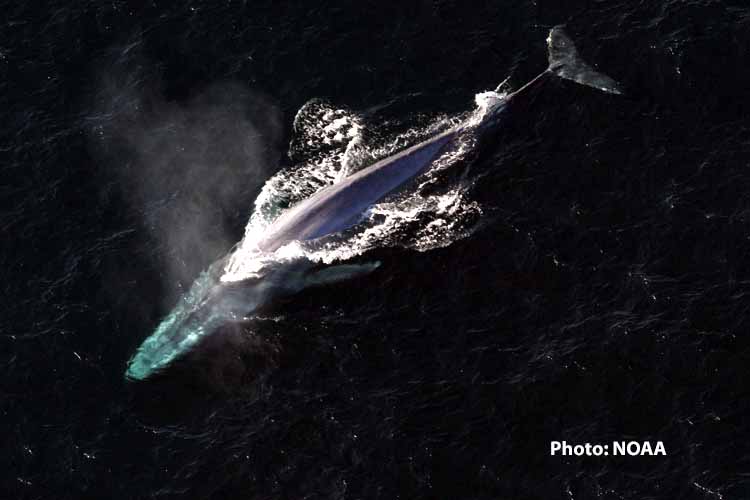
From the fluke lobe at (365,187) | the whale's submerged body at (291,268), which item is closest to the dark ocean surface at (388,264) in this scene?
the whale's submerged body at (291,268)

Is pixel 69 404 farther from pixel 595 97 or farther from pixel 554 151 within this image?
pixel 595 97

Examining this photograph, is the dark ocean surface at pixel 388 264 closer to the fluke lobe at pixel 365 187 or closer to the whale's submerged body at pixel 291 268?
the whale's submerged body at pixel 291 268

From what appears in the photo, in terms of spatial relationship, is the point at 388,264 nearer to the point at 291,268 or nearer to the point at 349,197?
the point at 349,197

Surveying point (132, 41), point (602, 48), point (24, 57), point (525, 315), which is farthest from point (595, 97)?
point (24, 57)

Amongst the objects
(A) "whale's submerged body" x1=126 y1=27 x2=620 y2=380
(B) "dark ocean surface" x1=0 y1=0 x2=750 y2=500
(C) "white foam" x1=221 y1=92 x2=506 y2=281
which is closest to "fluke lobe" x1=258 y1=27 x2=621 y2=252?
(A) "whale's submerged body" x1=126 y1=27 x2=620 y2=380

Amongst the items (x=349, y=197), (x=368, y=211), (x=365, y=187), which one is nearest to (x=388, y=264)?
(x=368, y=211)

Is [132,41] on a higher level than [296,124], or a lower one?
higher
